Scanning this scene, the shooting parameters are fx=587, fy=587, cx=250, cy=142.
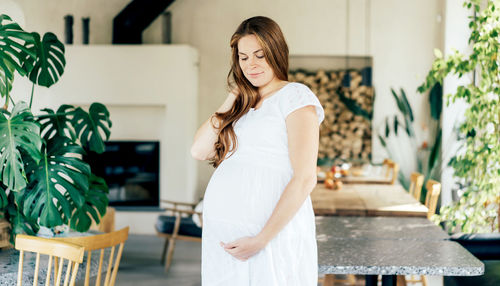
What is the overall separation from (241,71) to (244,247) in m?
0.49

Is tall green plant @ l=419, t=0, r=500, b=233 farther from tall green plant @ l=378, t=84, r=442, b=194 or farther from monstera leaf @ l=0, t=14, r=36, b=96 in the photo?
tall green plant @ l=378, t=84, r=442, b=194

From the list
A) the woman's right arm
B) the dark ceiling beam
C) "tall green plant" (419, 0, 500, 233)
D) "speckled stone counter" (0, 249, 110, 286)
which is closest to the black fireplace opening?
the dark ceiling beam

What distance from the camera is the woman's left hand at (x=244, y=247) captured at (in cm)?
155

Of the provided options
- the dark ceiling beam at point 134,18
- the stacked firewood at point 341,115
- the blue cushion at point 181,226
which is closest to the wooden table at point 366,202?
the blue cushion at point 181,226

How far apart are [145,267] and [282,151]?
410 centimetres

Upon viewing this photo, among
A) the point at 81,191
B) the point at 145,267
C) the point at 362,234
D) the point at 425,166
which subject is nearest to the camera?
the point at 362,234

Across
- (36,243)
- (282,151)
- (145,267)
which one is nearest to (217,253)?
(282,151)

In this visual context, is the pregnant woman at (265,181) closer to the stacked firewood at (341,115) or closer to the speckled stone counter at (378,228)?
the speckled stone counter at (378,228)

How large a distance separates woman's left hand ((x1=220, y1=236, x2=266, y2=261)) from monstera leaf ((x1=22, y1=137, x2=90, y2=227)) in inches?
65.3

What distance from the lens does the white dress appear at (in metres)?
1.58

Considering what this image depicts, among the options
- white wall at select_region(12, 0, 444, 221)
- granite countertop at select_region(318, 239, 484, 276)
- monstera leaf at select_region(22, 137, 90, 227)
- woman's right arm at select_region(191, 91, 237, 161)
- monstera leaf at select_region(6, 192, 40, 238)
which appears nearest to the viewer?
woman's right arm at select_region(191, 91, 237, 161)

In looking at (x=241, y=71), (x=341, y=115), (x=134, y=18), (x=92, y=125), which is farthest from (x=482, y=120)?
(x=134, y=18)

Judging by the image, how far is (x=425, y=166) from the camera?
765cm

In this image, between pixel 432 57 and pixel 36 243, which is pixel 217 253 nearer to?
pixel 36 243
